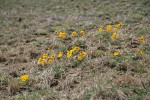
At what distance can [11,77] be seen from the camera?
6.82 m

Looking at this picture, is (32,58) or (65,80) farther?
(32,58)

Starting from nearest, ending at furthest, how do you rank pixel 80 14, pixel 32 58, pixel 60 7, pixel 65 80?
1. pixel 65 80
2. pixel 32 58
3. pixel 80 14
4. pixel 60 7

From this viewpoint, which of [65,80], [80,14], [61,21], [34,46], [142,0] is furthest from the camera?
[142,0]

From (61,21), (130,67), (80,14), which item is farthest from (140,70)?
(80,14)

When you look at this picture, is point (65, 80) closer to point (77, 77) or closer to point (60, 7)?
point (77, 77)

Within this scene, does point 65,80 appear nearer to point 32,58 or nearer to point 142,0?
point 32,58

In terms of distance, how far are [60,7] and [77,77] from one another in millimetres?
11182

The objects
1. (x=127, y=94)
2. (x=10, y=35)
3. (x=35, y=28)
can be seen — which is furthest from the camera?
(x=35, y=28)

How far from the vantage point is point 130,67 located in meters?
6.77

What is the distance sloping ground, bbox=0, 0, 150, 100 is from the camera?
5805mm

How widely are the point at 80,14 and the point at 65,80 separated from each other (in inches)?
343

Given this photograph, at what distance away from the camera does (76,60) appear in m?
7.41

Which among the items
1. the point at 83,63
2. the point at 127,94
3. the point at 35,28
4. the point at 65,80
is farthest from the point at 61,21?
the point at 127,94

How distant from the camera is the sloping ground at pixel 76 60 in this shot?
19.0ft
